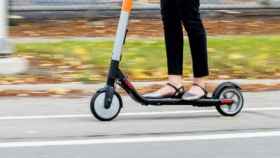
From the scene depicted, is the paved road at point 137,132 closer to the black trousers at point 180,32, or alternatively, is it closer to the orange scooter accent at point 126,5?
the black trousers at point 180,32

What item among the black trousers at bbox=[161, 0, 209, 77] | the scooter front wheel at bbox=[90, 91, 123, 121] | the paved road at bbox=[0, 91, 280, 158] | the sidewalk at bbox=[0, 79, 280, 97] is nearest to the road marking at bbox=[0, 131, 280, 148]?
the paved road at bbox=[0, 91, 280, 158]

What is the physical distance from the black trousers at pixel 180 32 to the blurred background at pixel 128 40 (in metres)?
2.31

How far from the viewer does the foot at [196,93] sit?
7199mm

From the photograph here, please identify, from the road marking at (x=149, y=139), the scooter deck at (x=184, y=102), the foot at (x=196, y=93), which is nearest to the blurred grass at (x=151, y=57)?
the foot at (x=196, y=93)

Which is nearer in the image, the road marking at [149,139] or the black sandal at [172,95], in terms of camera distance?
the road marking at [149,139]

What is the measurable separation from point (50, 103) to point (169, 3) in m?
1.74

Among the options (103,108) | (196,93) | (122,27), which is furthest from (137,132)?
(122,27)

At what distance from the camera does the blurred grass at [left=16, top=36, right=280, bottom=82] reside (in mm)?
10031

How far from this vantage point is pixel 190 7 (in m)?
7.17

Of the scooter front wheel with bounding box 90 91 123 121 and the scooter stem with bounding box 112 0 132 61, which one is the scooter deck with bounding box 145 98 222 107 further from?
the scooter stem with bounding box 112 0 132 61

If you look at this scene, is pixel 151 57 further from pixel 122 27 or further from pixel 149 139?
pixel 149 139

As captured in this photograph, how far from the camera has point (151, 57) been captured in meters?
10.6

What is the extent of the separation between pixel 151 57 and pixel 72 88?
1822 millimetres

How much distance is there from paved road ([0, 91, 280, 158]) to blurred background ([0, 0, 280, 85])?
5.80ft
